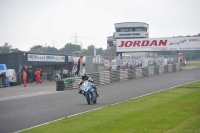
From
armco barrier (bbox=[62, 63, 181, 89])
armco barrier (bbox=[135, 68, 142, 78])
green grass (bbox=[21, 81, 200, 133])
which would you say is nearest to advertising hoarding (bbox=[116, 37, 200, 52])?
armco barrier (bbox=[62, 63, 181, 89])

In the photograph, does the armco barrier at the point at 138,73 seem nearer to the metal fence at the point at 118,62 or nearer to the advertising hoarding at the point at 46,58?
the metal fence at the point at 118,62

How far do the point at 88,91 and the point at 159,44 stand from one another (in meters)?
46.9

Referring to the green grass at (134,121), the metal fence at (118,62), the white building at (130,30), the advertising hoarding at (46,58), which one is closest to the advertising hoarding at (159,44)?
the metal fence at (118,62)

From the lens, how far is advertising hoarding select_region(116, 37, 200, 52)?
204ft

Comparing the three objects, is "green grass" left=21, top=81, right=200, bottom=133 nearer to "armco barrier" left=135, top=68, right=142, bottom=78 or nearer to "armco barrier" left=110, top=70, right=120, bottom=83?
"armco barrier" left=110, top=70, right=120, bottom=83

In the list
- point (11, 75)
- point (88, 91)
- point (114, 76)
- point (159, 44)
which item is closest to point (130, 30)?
point (159, 44)

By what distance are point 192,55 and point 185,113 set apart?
12812cm

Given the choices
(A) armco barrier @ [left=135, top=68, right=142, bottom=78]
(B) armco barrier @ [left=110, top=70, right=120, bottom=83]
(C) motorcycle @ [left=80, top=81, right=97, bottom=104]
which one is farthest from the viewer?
(A) armco barrier @ [left=135, top=68, right=142, bottom=78]

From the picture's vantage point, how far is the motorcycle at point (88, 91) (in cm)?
1788

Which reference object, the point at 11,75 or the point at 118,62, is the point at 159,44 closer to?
the point at 118,62

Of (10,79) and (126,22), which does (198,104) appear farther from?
(126,22)

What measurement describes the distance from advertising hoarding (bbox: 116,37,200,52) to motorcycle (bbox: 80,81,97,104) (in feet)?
151

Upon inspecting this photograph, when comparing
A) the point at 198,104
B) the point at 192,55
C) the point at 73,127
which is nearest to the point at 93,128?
the point at 73,127

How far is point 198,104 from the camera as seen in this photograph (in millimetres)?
15391
